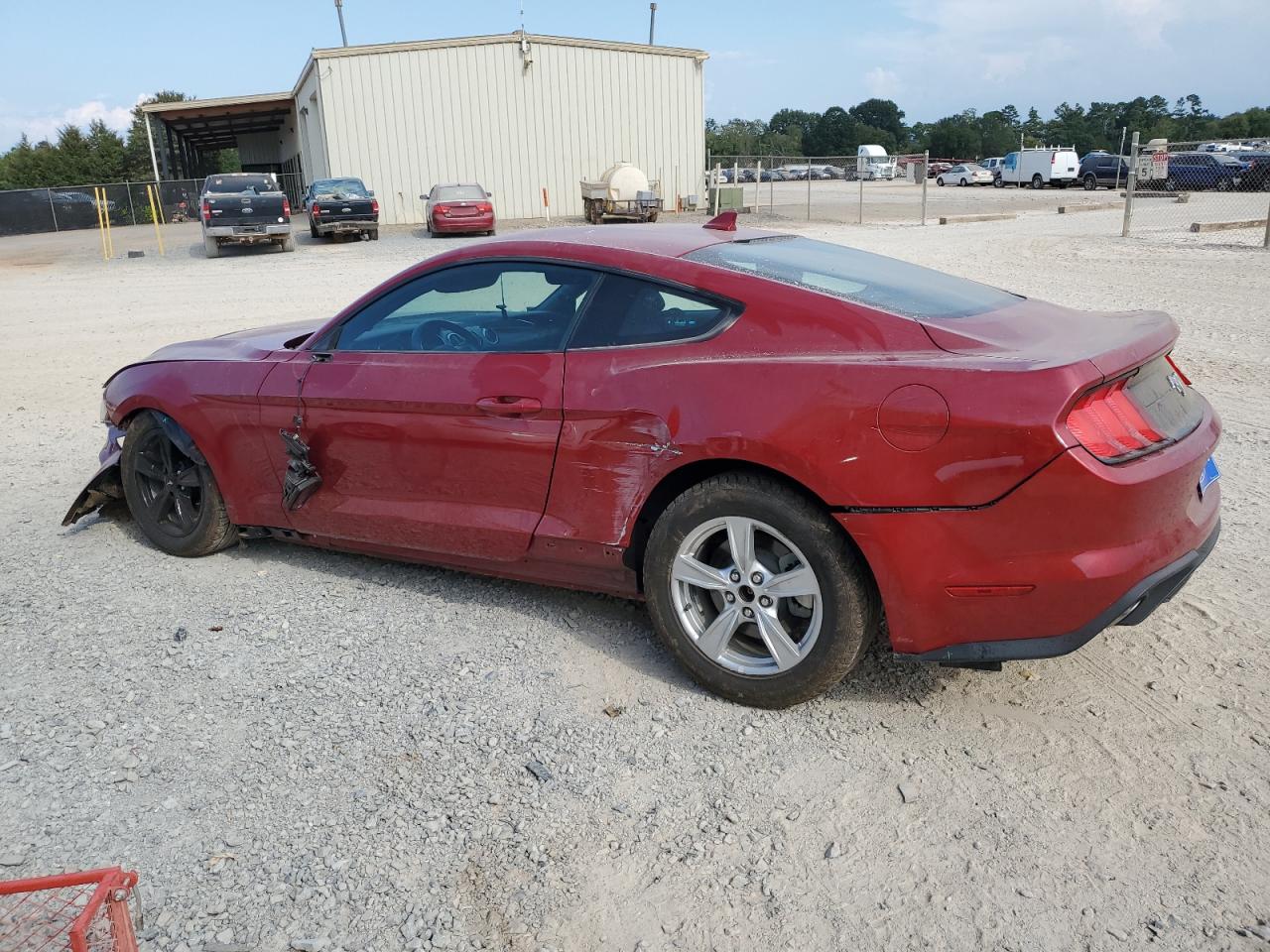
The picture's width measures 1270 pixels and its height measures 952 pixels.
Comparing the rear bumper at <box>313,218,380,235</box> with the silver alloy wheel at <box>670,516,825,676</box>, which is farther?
the rear bumper at <box>313,218,380,235</box>

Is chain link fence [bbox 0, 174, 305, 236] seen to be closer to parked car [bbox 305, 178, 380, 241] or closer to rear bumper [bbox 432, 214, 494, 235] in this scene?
parked car [bbox 305, 178, 380, 241]

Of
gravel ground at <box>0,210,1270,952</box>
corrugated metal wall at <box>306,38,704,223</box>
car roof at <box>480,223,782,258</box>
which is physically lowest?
gravel ground at <box>0,210,1270,952</box>

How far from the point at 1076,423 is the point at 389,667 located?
253 cm

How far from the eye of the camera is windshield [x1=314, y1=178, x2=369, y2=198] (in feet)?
92.7

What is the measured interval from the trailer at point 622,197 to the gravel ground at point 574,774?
2745 cm

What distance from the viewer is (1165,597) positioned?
319 cm

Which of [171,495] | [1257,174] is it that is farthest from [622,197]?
[171,495]

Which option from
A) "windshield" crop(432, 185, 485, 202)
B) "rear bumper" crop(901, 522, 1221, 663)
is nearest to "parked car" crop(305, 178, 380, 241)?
"windshield" crop(432, 185, 485, 202)

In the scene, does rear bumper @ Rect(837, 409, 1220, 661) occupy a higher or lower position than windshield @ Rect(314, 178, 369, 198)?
lower

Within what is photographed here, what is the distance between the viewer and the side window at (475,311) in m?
3.85

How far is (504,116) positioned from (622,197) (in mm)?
7040

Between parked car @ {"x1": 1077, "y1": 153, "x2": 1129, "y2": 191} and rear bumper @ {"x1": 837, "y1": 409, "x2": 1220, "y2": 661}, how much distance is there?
4588 centimetres

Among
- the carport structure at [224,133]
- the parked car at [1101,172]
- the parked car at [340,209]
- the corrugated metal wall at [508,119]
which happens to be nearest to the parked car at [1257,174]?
the parked car at [1101,172]

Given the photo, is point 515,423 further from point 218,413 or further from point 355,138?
point 355,138
